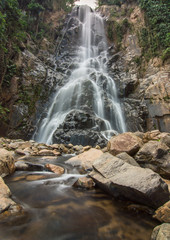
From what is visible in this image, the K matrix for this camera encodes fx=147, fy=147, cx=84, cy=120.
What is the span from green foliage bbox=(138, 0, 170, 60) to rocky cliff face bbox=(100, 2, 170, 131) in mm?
802

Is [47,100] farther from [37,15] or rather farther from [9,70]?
[37,15]

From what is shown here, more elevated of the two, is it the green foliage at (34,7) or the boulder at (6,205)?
the green foliage at (34,7)

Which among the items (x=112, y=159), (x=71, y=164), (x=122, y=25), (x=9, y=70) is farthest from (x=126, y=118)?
(x=122, y=25)

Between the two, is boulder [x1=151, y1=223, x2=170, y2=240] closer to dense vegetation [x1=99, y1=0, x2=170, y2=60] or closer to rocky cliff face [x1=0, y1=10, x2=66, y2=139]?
rocky cliff face [x1=0, y1=10, x2=66, y2=139]

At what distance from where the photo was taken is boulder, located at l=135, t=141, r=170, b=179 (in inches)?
138

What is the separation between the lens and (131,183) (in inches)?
89.2

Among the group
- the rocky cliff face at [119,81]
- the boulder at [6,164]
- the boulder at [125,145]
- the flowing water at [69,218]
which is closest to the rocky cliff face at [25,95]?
the rocky cliff face at [119,81]

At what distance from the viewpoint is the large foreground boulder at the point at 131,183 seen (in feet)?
6.90

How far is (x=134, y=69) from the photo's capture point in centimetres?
1530

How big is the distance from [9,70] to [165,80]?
489 inches

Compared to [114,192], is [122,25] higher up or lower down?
higher up

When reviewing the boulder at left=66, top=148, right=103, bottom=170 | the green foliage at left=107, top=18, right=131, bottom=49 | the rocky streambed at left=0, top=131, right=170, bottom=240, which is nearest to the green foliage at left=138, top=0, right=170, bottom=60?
the green foliage at left=107, top=18, right=131, bottom=49

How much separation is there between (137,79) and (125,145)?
11819 millimetres

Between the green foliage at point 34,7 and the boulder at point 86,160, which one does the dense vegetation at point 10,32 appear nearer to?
the green foliage at point 34,7
